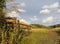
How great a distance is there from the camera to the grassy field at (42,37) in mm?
19027

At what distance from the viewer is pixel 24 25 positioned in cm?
2136

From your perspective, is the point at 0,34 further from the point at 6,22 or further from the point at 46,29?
the point at 46,29

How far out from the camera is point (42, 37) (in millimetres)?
20266

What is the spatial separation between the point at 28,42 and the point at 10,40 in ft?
14.2

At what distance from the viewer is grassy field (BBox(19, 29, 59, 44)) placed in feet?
62.4

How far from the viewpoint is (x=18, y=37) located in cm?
1570

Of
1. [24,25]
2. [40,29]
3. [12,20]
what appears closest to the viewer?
[12,20]

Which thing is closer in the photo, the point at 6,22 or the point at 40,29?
the point at 6,22

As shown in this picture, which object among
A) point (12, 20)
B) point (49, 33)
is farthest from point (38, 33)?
point (12, 20)

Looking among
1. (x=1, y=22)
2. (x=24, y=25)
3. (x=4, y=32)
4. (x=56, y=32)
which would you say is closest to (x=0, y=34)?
(x=4, y=32)

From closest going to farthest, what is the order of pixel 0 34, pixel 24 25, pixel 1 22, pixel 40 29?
pixel 0 34 < pixel 1 22 < pixel 24 25 < pixel 40 29

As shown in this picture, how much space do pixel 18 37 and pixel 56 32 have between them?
24.4 ft

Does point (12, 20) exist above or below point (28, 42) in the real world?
above

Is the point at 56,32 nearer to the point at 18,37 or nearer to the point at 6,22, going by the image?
the point at 6,22
